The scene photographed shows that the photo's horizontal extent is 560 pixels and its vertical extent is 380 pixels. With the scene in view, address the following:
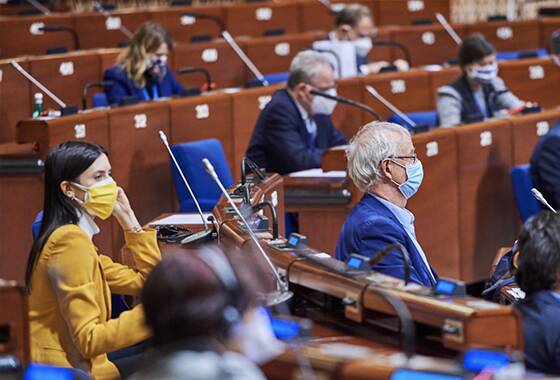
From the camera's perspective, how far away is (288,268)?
9.82 ft

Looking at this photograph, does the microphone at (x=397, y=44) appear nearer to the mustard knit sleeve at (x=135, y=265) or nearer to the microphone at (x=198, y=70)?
the microphone at (x=198, y=70)

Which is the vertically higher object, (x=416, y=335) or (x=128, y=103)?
(x=128, y=103)

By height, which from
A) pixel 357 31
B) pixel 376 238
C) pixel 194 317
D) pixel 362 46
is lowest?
pixel 376 238

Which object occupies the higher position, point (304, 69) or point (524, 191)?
point (304, 69)

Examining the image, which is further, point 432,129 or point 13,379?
point 432,129

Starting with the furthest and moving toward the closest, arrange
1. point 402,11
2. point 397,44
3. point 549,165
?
point 402,11 < point 397,44 < point 549,165

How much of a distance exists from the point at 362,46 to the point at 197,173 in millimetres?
2821

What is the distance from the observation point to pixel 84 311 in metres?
2.96

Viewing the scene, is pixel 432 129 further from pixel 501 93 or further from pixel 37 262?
pixel 37 262

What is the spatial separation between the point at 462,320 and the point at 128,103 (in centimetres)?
371

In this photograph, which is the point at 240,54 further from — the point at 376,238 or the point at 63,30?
the point at 376,238

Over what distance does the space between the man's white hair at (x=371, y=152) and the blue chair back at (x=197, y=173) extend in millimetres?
1899

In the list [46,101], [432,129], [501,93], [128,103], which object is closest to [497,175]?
[432,129]

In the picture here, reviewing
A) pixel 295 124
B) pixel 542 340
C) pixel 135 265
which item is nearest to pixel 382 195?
pixel 135 265
